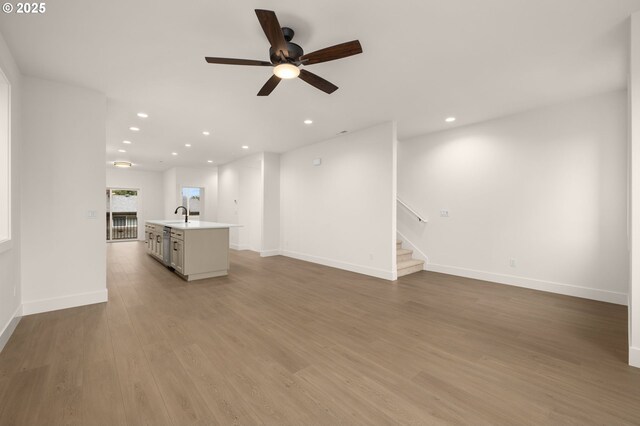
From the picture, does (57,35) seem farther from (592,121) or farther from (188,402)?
(592,121)

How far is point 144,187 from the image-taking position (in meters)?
11.0

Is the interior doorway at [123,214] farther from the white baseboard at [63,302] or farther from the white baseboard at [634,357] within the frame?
the white baseboard at [634,357]

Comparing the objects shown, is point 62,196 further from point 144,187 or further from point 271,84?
point 144,187

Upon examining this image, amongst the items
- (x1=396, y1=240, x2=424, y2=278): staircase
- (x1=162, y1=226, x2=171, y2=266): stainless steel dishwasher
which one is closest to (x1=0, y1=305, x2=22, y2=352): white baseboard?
(x1=162, y1=226, x2=171, y2=266): stainless steel dishwasher

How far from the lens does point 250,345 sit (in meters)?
2.55

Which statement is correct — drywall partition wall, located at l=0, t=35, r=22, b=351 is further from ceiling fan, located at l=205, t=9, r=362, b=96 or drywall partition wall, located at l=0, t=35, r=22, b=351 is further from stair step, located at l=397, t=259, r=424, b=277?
stair step, located at l=397, t=259, r=424, b=277

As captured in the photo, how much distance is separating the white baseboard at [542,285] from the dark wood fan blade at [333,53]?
14.9 feet

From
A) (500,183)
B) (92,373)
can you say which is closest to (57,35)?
(92,373)

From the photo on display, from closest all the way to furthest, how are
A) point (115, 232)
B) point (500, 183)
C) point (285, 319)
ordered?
1. point (285, 319)
2. point (500, 183)
3. point (115, 232)

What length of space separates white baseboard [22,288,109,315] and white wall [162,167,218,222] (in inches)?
278

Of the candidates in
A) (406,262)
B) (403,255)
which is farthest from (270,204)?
(406,262)

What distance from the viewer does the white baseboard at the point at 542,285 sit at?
12.3 ft

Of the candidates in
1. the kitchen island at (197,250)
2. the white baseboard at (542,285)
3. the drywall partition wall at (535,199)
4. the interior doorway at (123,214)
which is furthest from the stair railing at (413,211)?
the interior doorway at (123,214)

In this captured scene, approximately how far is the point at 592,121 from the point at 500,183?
139 cm
